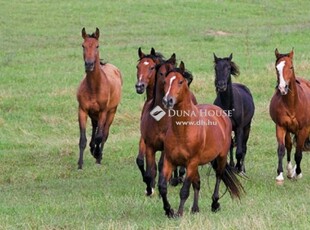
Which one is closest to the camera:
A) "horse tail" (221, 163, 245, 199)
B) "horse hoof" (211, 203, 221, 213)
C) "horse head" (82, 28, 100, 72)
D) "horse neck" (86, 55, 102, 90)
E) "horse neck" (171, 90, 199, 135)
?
"horse neck" (171, 90, 199, 135)

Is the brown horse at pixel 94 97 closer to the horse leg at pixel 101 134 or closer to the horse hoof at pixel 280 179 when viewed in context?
the horse leg at pixel 101 134

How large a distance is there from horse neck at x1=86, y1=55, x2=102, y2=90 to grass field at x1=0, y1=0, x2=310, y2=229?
1495 millimetres

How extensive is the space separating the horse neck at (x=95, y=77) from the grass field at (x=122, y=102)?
4.91 feet

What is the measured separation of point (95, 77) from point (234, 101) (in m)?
2.99

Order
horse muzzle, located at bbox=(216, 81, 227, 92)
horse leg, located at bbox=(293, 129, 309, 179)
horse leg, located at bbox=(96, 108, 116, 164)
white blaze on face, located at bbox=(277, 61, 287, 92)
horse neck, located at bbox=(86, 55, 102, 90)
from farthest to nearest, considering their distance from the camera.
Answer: horse leg, located at bbox=(96, 108, 116, 164) → horse neck, located at bbox=(86, 55, 102, 90) → horse leg, located at bbox=(293, 129, 309, 179) → horse muzzle, located at bbox=(216, 81, 227, 92) → white blaze on face, located at bbox=(277, 61, 287, 92)

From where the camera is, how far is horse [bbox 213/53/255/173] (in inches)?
509

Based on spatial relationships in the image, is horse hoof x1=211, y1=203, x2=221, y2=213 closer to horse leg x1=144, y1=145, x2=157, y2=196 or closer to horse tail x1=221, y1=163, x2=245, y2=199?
horse tail x1=221, y1=163, x2=245, y2=199

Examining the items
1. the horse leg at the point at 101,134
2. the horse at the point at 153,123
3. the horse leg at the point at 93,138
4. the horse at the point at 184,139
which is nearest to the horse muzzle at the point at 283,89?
the horse at the point at 153,123

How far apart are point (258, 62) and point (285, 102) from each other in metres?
13.4

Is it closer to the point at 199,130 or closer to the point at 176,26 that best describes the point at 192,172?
the point at 199,130

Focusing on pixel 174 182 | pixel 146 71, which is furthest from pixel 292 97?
pixel 146 71

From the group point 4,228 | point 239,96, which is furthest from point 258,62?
point 4,228

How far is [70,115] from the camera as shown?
773 inches

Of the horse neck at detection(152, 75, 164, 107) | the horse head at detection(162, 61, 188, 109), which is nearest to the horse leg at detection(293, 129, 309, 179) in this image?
the horse neck at detection(152, 75, 164, 107)
